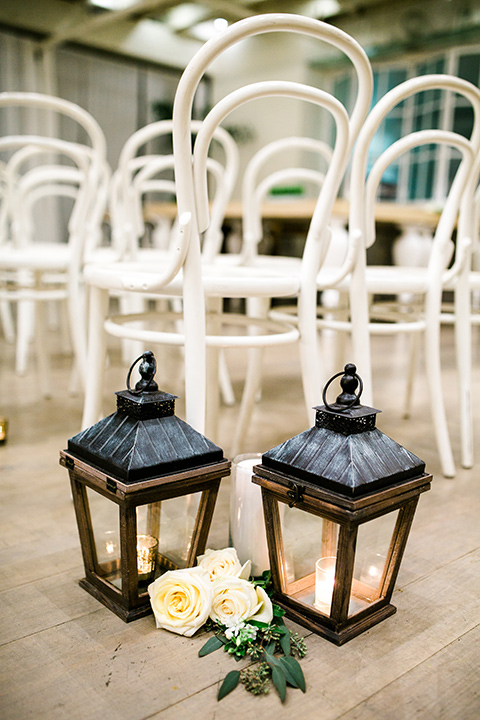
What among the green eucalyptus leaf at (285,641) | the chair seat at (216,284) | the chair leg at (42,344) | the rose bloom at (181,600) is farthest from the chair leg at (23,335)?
the green eucalyptus leaf at (285,641)

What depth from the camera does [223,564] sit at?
0.85 meters

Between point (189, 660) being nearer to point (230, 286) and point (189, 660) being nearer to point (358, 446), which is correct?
point (358, 446)

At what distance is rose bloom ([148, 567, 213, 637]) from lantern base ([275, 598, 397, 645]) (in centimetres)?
12

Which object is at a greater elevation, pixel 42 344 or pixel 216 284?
pixel 216 284

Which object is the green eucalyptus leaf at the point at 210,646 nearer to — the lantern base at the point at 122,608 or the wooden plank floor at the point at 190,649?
the wooden plank floor at the point at 190,649

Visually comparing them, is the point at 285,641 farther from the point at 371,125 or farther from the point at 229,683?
the point at 371,125

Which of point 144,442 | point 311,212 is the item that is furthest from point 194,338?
point 311,212

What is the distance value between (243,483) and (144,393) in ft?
0.68

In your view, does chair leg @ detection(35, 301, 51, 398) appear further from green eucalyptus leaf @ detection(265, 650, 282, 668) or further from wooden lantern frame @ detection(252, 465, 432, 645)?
green eucalyptus leaf @ detection(265, 650, 282, 668)

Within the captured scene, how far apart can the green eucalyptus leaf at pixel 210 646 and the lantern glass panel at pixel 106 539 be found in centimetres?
15

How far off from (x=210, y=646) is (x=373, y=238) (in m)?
0.88

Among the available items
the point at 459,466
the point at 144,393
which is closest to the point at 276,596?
the point at 144,393

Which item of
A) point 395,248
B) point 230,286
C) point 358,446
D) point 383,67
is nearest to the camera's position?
point 358,446

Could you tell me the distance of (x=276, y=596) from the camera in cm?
85
